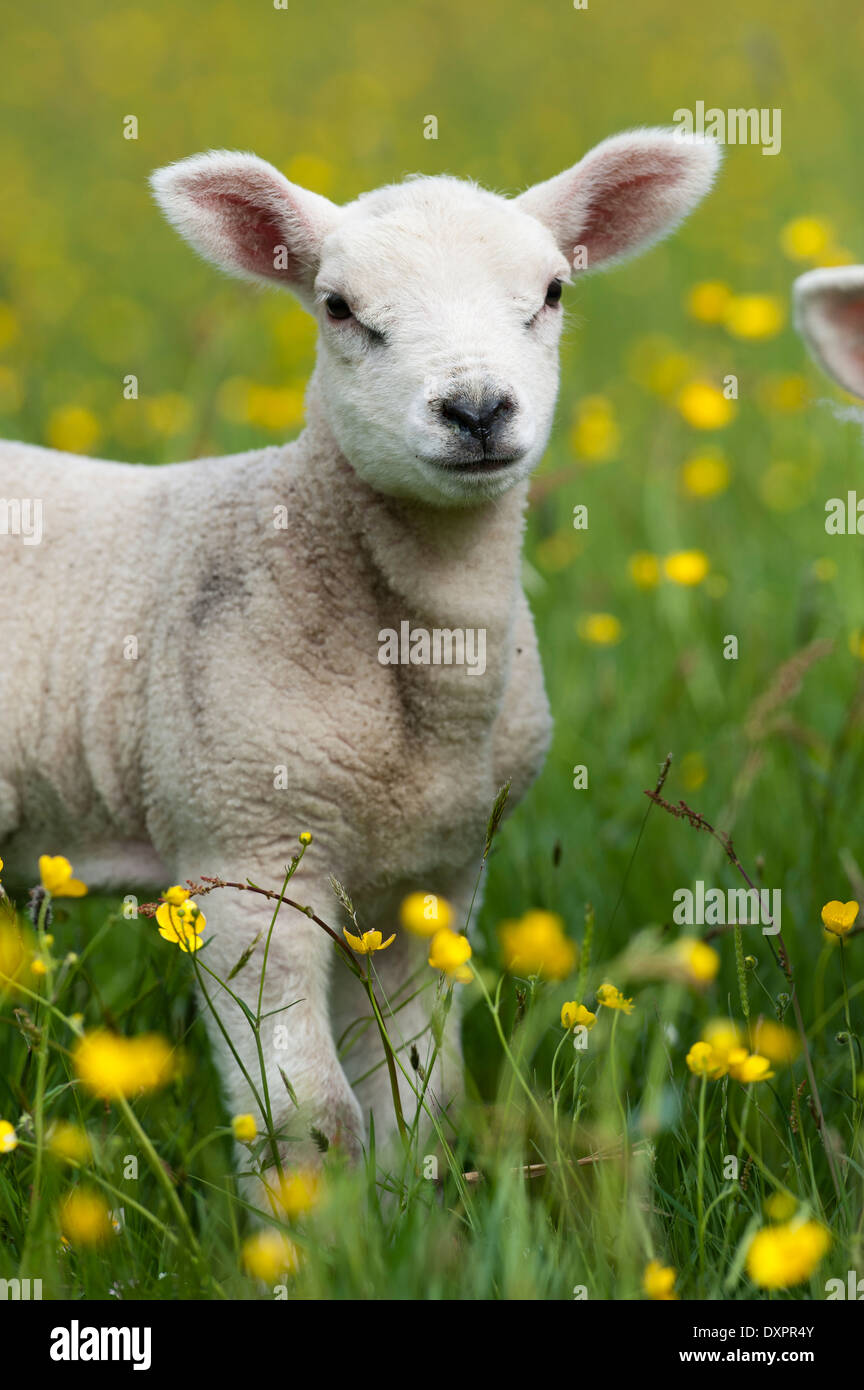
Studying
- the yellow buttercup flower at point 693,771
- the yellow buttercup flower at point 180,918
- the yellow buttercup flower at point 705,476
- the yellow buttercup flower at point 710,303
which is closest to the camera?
the yellow buttercup flower at point 180,918

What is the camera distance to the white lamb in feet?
9.72

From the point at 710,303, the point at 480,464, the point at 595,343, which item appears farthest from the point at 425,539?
the point at 595,343

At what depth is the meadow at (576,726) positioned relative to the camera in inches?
103

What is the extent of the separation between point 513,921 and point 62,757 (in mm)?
1283

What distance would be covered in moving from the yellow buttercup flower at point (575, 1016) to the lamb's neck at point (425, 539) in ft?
2.76

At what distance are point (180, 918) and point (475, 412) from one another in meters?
0.98

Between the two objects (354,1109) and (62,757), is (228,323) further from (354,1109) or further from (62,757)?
(354,1109)

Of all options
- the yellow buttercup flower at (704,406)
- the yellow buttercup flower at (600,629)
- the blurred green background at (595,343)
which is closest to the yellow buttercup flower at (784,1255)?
the blurred green background at (595,343)

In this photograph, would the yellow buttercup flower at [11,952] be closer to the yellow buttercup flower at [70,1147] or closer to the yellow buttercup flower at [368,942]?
the yellow buttercup flower at [70,1147]

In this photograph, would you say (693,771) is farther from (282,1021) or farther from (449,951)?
(449,951)

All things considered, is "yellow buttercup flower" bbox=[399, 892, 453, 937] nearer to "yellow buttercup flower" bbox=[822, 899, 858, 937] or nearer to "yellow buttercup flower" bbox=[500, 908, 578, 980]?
"yellow buttercup flower" bbox=[500, 908, 578, 980]

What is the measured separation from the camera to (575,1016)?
272 centimetres

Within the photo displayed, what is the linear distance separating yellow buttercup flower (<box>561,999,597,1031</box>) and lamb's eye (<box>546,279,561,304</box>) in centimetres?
134

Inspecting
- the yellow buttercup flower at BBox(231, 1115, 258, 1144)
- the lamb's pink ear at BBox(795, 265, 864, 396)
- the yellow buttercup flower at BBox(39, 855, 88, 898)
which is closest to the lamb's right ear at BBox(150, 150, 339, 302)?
the lamb's pink ear at BBox(795, 265, 864, 396)
